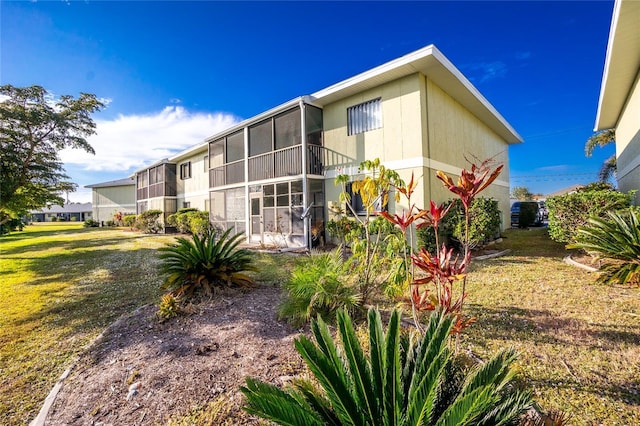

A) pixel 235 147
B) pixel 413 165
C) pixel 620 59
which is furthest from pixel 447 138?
pixel 235 147

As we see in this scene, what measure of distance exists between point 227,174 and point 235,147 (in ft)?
A: 5.27

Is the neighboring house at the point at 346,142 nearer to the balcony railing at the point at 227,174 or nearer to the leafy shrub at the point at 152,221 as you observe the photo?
the balcony railing at the point at 227,174

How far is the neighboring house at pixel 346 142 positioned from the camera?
9562 mm

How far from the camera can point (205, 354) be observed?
3.36 meters

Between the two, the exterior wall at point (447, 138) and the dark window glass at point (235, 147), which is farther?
the dark window glass at point (235, 147)

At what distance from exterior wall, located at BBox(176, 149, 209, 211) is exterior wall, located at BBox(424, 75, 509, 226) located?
15292 millimetres

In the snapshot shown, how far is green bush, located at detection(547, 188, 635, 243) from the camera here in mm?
7133

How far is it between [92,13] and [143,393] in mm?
9921

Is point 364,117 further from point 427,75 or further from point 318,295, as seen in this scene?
point 318,295

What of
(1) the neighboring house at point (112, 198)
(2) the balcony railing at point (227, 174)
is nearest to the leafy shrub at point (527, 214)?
(2) the balcony railing at point (227, 174)

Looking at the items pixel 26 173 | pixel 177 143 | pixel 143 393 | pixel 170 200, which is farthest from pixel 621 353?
pixel 177 143

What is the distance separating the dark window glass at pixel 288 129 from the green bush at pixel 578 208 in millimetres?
9422

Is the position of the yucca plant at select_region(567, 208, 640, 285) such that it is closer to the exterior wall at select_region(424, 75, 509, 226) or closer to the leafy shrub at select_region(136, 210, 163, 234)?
the exterior wall at select_region(424, 75, 509, 226)

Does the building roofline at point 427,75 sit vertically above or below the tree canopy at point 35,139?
above
